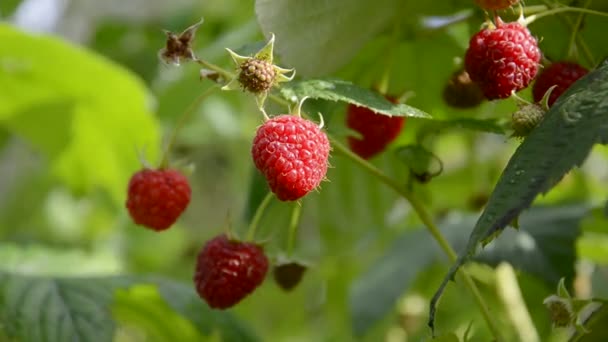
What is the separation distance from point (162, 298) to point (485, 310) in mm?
711

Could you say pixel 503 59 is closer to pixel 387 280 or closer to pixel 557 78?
pixel 557 78

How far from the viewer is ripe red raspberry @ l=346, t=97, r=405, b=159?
1.44 m

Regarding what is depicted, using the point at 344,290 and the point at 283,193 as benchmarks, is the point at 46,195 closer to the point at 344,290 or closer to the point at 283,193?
the point at 344,290

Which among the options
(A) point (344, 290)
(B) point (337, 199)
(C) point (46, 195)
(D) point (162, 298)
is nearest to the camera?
(D) point (162, 298)

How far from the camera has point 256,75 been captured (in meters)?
1.16

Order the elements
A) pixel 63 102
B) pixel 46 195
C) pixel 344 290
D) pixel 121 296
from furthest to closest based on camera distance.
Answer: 1. pixel 46 195
2. pixel 344 290
3. pixel 63 102
4. pixel 121 296

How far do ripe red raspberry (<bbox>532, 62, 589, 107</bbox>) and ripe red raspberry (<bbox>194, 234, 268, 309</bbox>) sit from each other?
17.8 inches

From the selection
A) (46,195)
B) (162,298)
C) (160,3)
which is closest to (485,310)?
(162,298)

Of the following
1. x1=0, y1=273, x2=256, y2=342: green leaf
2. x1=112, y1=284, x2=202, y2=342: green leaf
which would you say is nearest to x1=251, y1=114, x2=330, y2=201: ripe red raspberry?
x1=0, y1=273, x2=256, y2=342: green leaf

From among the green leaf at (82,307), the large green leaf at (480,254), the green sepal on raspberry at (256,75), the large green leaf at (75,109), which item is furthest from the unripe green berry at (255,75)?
the large green leaf at (75,109)

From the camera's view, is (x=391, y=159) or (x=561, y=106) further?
(x=391, y=159)

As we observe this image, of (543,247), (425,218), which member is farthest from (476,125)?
Result: (543,247)

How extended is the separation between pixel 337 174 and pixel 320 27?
686 millimetres

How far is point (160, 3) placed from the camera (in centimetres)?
418
